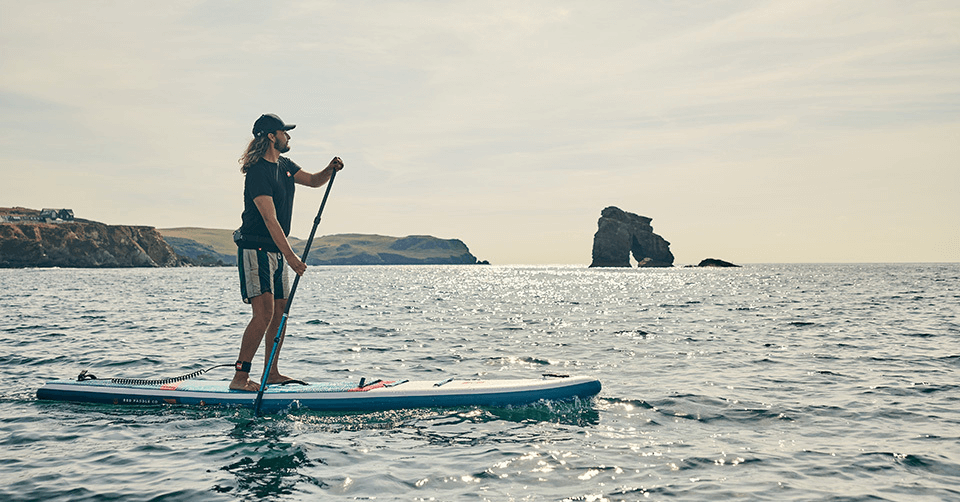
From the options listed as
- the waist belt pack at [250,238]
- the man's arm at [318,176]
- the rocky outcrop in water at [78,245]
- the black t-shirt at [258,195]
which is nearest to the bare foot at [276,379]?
the black t-shirt at [258,195]

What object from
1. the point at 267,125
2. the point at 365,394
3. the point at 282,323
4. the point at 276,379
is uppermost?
the point at 267,125

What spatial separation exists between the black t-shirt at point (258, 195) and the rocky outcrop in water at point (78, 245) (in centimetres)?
14753

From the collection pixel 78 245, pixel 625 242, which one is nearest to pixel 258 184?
pixel 78 245

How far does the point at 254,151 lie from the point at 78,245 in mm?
152364

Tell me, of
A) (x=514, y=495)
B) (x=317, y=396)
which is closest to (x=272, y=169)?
(x=317, y=396)

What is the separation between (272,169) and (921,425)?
8.62 metres

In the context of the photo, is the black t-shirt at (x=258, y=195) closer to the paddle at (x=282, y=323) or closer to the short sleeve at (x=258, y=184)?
the short sleeve at (x=258, y=184)

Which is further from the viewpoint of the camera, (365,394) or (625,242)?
(625,242)

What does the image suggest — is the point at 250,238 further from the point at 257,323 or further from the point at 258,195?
Answer: the point at 257,323

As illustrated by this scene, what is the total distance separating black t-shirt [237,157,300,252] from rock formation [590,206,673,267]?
15831 centimetres

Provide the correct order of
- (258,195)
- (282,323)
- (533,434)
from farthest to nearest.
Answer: (282,323) < (258,195) < (533,434)

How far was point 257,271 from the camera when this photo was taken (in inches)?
278

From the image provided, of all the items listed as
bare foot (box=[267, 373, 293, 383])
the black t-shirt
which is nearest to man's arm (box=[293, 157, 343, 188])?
the black t-shirt

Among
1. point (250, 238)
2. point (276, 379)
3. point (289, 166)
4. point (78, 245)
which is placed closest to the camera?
point (250, 238)
